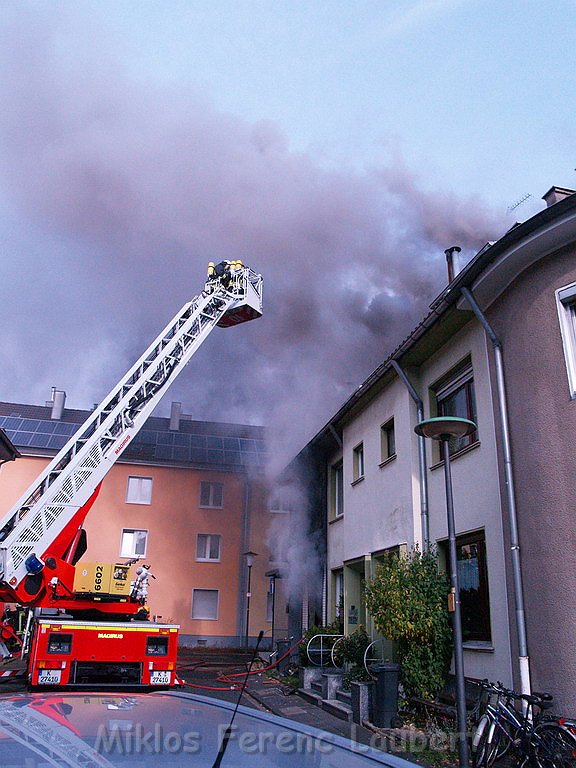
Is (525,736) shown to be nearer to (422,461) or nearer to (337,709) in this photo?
(337,709)

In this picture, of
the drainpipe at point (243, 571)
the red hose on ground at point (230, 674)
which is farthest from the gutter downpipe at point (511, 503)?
the drainpipe at point (243, 571)

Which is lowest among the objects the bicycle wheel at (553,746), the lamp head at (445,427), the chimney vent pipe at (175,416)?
the bicycle wheel at (553,746)

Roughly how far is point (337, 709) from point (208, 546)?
1810 centimetres

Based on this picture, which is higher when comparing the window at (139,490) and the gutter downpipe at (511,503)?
the window at (139,490)

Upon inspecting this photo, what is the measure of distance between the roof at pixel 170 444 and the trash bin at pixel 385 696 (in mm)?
19857

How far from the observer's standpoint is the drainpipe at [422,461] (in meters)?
10.5

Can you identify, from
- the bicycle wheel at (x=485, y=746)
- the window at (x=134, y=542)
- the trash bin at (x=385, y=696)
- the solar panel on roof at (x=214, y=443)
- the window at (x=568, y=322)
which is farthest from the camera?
the solar panel on roof at (x=214, y=443)

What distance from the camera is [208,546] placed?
27.3 meters

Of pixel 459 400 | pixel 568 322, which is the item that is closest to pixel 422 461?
pixel 459 400

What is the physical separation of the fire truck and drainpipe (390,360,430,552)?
4.64m

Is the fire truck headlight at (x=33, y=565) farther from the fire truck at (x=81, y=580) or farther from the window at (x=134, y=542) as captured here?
the window at (x=134, y=542)

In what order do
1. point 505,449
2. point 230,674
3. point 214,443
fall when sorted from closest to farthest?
point 505,449, point 230,674, point 214,443

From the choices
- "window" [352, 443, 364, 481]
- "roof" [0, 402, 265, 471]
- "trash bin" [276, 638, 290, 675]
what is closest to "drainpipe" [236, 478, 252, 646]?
"roof" [0, 402, 265, 471]

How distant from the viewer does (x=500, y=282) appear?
850 centimetres
